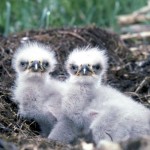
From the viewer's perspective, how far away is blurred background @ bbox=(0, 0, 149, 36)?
1045 cm

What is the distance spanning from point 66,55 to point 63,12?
296 cm

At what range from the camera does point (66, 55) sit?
8.30 metres

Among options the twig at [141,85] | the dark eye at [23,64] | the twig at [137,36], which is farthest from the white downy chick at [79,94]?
the twig at [137,36]

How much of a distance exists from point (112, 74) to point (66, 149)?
3208 millimetres

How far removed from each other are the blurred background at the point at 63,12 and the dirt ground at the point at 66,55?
949mm

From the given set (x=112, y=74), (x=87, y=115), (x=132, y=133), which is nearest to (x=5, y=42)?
(x=112, y=74)

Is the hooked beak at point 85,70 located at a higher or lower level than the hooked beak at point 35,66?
higher

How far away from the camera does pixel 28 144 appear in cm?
486

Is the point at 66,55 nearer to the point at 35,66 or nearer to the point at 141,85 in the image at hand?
the point at 141,85

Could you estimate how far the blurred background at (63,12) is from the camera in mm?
10453

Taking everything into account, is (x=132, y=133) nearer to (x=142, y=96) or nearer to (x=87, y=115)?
(x=87, y=115)

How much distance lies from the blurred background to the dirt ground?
3.11 feet

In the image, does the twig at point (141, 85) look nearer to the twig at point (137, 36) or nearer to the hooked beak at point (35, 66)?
the hooked beak at point (35, 66)

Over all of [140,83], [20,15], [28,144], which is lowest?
[28,144]
